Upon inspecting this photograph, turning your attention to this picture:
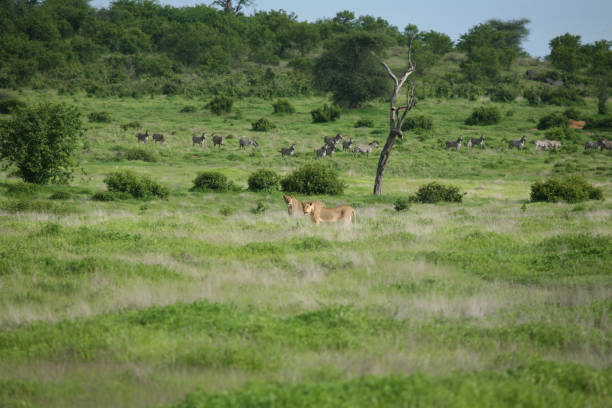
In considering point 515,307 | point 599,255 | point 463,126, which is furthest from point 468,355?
point 463,126

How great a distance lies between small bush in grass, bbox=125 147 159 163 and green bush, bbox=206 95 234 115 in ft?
75.4

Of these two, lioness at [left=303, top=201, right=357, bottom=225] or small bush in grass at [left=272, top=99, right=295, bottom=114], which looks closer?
lioness at [left=303, top=201, right=357, bottom=225]

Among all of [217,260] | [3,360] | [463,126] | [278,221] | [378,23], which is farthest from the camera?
[378,23]

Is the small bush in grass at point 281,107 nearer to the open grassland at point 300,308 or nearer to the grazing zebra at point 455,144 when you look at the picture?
the grazing zebra at point 455,144

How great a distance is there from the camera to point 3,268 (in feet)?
31.8

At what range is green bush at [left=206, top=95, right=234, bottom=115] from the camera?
6046 centimetres

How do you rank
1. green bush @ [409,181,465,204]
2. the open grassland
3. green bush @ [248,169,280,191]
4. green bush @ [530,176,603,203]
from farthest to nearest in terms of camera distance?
1. green bush @ [248,169,280,191]
2. green bush @ [409,181,465,204]
3. green bush @ [530,176,603,203]
4. the open grassland

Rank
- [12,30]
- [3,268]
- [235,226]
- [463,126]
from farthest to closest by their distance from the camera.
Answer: [12,30] < [463,126] < [235,226] < [3,268]

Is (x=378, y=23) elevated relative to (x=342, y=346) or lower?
elevated

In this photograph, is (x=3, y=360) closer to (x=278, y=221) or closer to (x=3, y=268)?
(x=3, y=268)

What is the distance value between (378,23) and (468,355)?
473ft

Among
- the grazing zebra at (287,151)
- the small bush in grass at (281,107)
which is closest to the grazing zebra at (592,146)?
the grazing zebra at (287,151)

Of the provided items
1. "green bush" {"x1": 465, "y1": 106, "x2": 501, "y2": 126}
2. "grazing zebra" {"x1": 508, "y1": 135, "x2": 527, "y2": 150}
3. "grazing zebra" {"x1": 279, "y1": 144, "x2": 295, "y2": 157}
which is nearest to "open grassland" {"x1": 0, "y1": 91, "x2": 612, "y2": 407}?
"grazing zebra" {"x1": 279, "y1": 144, "x2": 295, "y2": 157}

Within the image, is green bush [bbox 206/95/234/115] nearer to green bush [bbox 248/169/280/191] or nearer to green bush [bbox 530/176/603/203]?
green bush [bbox 248/169/280/191]
